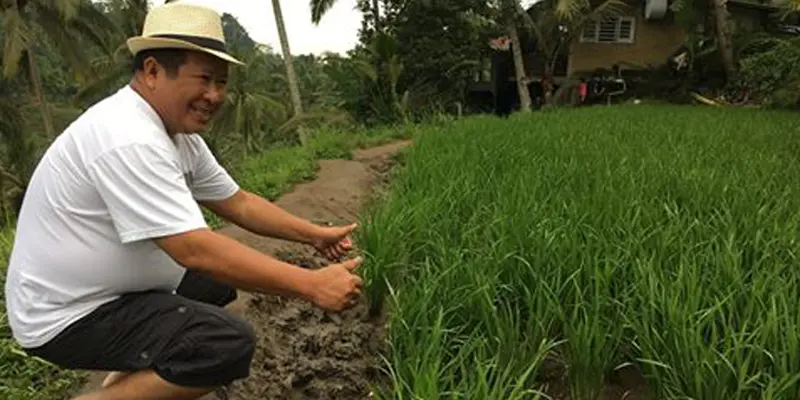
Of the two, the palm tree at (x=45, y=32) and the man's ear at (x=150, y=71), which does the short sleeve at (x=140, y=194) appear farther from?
the palm tree at (x=45, y=32)

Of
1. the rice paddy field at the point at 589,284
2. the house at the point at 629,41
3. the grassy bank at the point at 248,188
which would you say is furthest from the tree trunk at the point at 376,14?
the rice paddy field at the point at 589,284

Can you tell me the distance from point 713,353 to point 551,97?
15670mm

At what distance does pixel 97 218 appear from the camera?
1.70 metres

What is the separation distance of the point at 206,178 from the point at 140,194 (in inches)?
26.4

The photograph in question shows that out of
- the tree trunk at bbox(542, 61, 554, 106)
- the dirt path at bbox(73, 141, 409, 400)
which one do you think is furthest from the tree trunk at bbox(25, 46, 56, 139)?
the dirt path at bbox(73, 141, 409, 400)

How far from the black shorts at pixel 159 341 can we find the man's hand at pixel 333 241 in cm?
60

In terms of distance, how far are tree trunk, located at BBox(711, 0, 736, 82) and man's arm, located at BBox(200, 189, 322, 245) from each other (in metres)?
14.7

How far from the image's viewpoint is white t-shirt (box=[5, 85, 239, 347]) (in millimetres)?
1570

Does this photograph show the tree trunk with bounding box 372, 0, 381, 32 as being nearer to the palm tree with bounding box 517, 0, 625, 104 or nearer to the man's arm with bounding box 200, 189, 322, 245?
the palm tree with bounding box 517, 0, 625, 104

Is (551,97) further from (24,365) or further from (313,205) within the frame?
(24,365)

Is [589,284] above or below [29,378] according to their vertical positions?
above

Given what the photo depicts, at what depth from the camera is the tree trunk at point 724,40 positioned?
578 inches

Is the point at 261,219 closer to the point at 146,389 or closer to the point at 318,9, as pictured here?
the point at 146,389

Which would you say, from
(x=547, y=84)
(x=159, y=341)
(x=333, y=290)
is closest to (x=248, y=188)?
(x=159, y=341)
